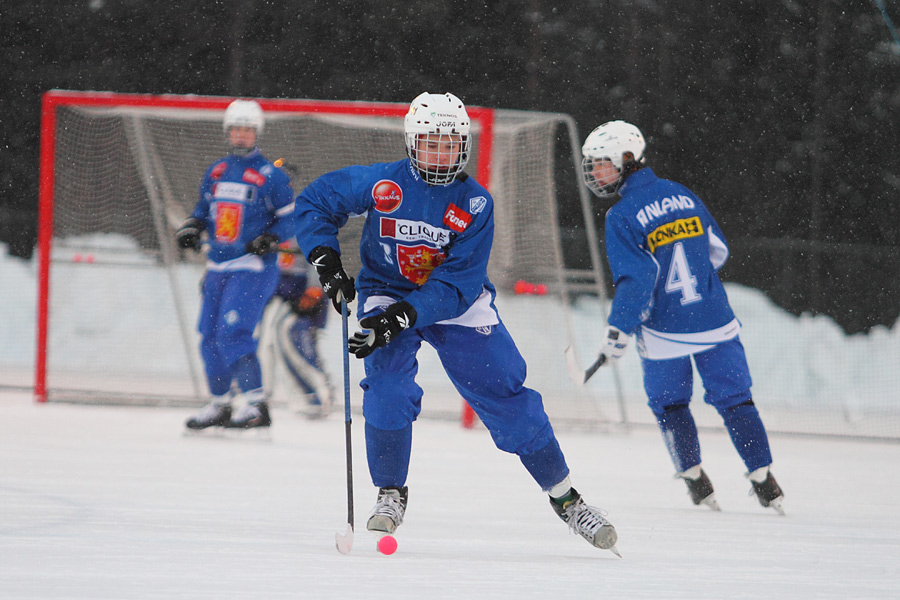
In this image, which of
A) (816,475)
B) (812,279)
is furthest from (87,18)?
(816,475)

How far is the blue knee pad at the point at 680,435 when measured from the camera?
13.6ft

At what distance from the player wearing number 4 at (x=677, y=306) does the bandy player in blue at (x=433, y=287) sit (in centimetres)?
97

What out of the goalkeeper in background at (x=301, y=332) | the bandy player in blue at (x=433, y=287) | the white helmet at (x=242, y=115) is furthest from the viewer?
the goalkeeper in background at (x=301, y=332)

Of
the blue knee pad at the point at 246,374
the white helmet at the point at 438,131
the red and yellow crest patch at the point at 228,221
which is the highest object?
the white helmet at the point at 438,131

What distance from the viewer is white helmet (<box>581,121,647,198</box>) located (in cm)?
418

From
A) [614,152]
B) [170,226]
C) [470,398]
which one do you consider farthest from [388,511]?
[170,226]

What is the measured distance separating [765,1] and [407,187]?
10629 mm

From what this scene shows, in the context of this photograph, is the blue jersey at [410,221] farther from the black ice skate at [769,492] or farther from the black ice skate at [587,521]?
the black ice skate at [769,492]

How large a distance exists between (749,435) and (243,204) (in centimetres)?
303

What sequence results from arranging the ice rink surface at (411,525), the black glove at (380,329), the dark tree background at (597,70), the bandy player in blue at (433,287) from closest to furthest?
the ice rink surface at (411,525), the black glove at (380,329), the bandy player in blue at (433,287), the dark tree background at (597,70)

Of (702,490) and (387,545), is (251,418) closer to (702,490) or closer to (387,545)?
(702,490)

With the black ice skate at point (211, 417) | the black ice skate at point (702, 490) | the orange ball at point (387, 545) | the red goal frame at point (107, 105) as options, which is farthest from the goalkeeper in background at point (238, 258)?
the orange ball at point (387, 545)

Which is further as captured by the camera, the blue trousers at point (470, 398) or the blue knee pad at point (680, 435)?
the blue knee pad at point (680, 435)

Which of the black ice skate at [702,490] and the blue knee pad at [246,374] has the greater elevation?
the black ice skate at [702,490]
